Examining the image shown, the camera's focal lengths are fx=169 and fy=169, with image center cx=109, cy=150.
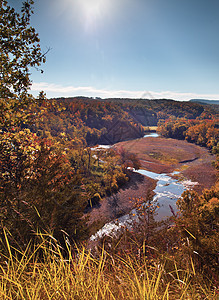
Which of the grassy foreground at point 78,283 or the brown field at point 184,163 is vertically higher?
the grassy foreground at point 78,283

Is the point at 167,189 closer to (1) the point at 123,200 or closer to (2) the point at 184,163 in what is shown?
(1) the point at 123,200

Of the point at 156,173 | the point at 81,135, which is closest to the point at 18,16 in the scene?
the point at 156,173

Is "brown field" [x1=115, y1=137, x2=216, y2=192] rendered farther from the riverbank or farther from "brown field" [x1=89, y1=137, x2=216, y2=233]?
the riverbank

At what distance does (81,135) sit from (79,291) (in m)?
87.5

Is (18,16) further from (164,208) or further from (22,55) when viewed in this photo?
(164,208)

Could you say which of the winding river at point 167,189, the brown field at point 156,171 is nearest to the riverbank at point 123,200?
the brown field at point 156,171

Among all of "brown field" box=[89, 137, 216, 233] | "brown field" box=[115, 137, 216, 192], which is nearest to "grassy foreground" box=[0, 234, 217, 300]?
"brown field" box=[89, 137, 216, 233]

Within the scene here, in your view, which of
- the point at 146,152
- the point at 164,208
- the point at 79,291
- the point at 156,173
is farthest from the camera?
the point at 146,152

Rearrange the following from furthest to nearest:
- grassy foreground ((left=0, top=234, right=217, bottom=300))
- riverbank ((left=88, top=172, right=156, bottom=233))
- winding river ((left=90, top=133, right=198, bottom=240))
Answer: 1. winding river ((left=90, top=133, right=198, bottom=240))
2. riverbank ((left=88, top=172, right=156, bottom=233))
3. grassy foreground ((left=0, top=234, right=217, bottom=300))

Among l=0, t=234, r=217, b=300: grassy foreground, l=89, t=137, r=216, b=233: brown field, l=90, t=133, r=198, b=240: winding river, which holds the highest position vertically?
l=0, t=234, r=217, b=300: grassy foreground

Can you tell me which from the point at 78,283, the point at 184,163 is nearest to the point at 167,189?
the point at 184,163

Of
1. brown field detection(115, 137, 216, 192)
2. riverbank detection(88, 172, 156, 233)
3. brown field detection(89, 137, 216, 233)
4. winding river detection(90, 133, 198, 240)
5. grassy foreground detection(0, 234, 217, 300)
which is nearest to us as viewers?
grassy foreground detection(0, 234, 217, 300)

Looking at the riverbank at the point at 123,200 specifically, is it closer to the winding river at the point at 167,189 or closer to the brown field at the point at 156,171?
the brown field at the point at 156,171

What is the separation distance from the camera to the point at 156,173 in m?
46.0
